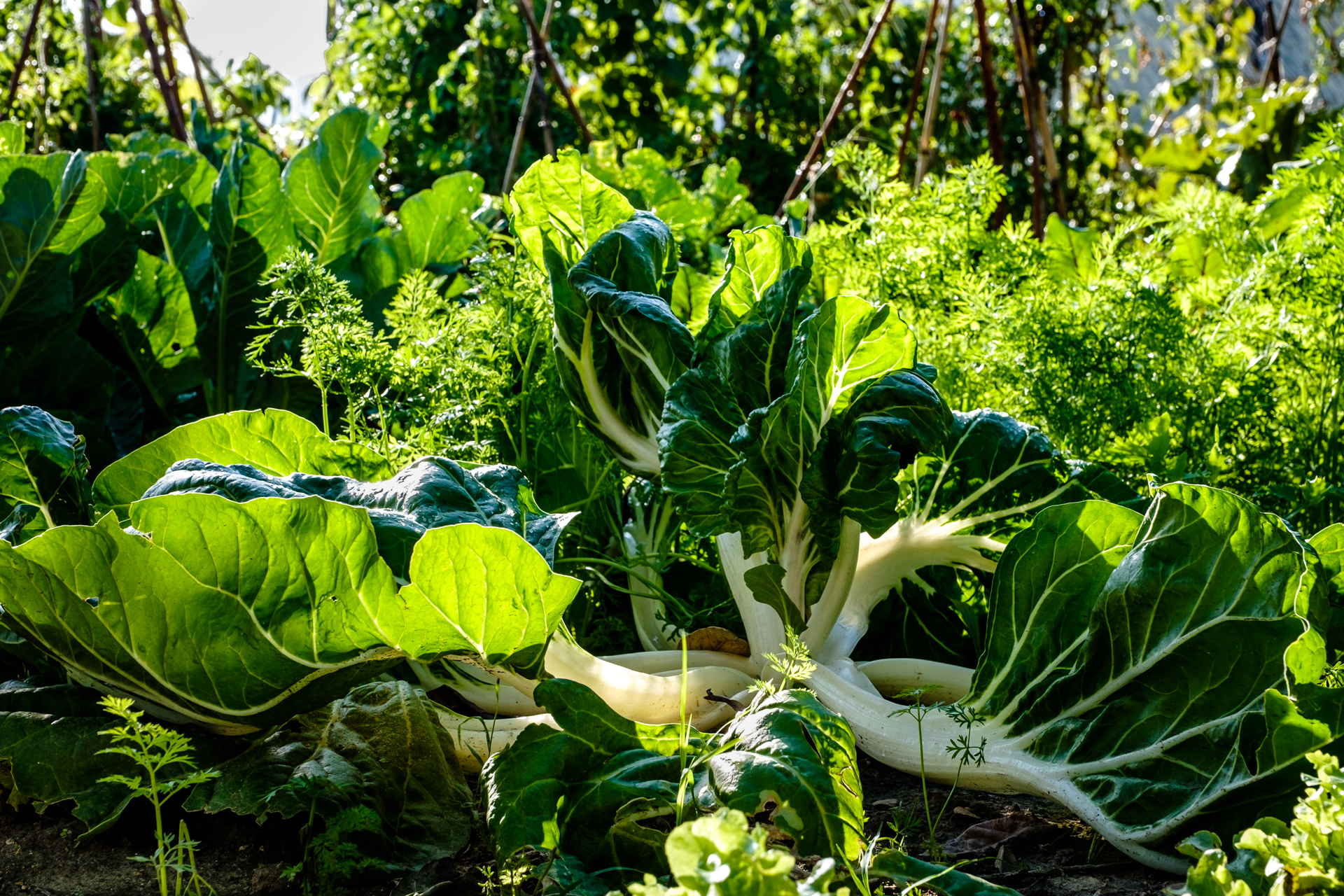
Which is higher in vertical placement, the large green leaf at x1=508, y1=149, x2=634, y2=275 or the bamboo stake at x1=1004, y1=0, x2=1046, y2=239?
the bamboo stake at x1=1004, y1=0, x2=1046, y2=239

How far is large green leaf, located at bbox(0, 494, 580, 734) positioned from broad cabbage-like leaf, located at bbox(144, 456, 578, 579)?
74 mm

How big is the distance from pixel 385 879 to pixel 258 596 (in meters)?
0.30

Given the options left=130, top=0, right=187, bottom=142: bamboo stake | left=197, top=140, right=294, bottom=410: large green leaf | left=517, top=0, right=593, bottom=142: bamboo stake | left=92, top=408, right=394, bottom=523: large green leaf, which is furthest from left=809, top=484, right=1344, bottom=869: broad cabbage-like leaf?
left=130, top=0, right=187, bottom=142: bamboo stake

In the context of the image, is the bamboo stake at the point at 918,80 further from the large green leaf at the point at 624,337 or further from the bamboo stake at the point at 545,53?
the large green leaf at the point at 624,337

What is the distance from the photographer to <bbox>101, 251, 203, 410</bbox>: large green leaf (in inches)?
82.0

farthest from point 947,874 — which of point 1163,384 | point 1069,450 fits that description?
point 1163,384

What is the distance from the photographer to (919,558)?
144 cm

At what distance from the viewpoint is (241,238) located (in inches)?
80.1

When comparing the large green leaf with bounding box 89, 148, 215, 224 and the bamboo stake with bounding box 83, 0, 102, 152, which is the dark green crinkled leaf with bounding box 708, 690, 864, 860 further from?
the bamboo stake with bounding box 83, 0, 102, 152

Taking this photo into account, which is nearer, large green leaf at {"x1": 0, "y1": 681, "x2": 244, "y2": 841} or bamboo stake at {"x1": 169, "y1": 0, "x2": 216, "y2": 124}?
large green leaf at {"x1": 0, "y1": 681, "x2": 244, "y2": 841}

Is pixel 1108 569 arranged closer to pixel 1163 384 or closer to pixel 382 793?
pixel 1163 384

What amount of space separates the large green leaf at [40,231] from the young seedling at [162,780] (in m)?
1.08

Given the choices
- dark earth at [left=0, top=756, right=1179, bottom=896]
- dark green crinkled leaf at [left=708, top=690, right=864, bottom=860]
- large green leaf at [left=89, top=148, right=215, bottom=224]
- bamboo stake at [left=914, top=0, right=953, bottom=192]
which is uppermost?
bamboo stake at [left=914, top=0, right=953, bottom=192]

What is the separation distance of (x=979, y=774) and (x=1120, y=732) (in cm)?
16
